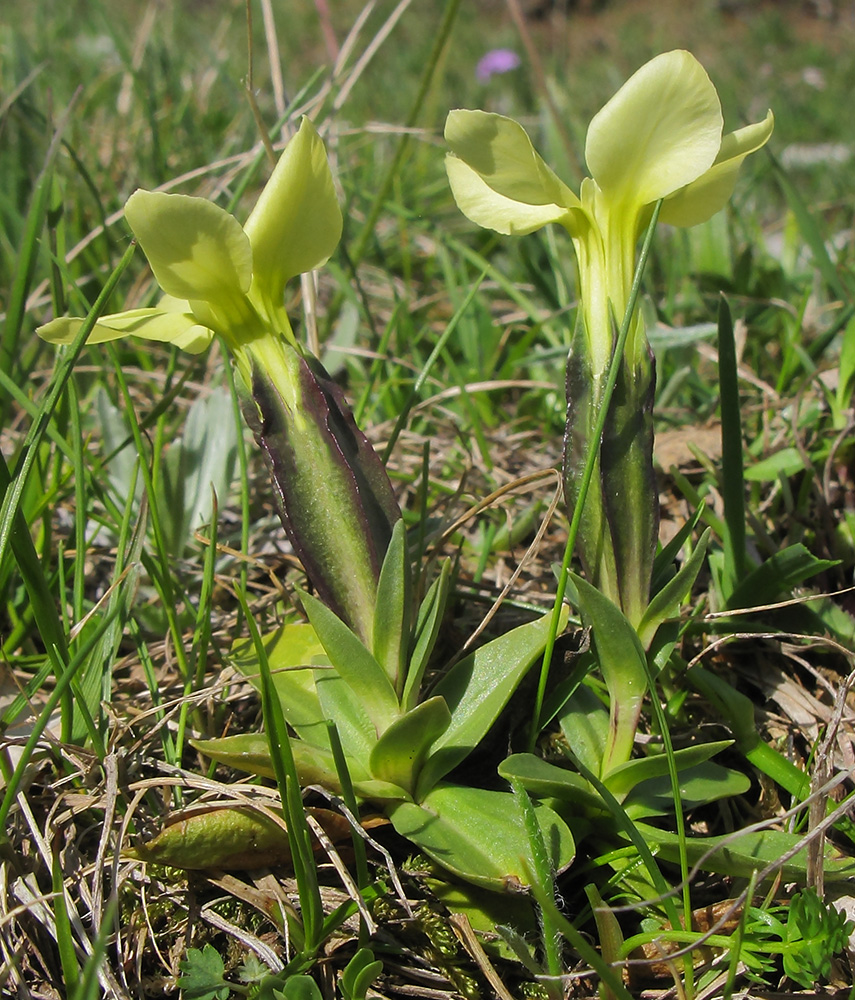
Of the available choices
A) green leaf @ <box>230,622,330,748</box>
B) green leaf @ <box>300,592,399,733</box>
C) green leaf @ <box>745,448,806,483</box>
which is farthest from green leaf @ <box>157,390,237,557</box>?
green leaf @ <box>745,448,806,483</box>

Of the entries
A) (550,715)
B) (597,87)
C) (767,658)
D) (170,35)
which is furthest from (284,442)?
(597,87)

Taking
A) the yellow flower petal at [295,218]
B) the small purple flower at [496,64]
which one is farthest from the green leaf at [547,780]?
the small purple flower at [496,64]

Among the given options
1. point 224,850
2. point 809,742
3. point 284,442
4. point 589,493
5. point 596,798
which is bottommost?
point 809,742

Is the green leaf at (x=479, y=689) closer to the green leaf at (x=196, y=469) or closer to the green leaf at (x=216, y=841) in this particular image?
the green leaf at (x=216, y=841)

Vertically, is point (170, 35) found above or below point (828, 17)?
above

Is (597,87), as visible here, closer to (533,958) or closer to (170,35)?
(170,35)

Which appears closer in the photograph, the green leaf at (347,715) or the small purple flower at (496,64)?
the green leaf at (347,715)

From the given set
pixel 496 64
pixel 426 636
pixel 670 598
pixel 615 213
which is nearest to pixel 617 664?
pixel 670 598

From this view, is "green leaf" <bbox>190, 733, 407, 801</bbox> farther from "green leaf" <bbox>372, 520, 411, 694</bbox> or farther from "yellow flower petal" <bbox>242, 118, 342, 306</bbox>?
"yellow flower petal" <bbox>242, 118, 342, 306</bbox>
